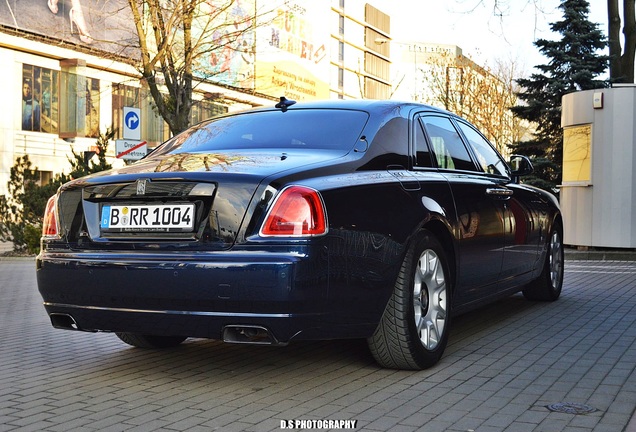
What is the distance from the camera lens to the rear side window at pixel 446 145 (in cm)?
600

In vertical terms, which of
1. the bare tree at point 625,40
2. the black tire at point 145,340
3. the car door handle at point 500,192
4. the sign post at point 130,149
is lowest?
the black tire at point 145,340

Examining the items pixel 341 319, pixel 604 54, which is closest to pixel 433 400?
pixel 341 319

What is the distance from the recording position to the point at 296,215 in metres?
4.33

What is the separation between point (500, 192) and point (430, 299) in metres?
1.69

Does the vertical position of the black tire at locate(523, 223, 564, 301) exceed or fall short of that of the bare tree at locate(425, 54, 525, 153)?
it falls short

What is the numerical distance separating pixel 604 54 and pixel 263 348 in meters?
23.0

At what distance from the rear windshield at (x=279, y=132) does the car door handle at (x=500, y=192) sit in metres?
1.43

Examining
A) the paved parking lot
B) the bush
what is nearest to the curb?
the paved parking lot

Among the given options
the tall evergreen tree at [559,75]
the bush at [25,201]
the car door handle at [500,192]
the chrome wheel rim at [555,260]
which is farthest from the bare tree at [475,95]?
the car door handle at [500,192]

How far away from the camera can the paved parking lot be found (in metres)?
4.10

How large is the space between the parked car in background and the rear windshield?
0.05 ft

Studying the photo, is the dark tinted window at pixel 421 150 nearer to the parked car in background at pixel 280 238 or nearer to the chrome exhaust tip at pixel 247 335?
the parked car in background at pixel 280 238

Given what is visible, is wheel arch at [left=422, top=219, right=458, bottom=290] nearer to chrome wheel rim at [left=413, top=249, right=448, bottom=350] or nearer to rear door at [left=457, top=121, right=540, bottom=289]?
chrome wheel rim at [left=413, top=249, right=448, bottom=350]

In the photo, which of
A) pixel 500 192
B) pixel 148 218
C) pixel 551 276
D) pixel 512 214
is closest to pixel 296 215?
pixel 148 218
